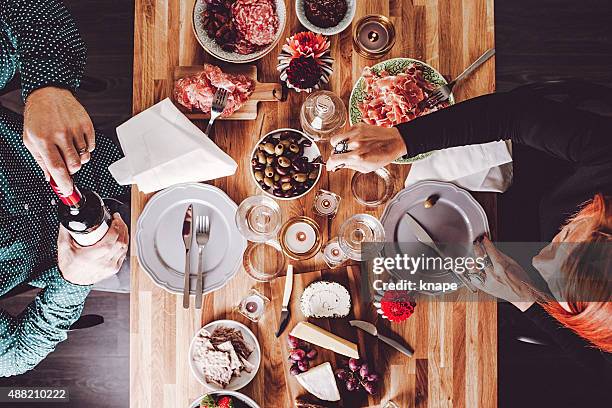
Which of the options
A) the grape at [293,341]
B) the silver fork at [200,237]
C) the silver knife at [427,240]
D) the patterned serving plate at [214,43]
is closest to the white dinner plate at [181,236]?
the silver fork at [200,237]

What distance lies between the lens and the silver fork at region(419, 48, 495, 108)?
1.33 meters

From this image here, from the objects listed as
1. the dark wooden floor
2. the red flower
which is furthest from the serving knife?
the dark wooden floor

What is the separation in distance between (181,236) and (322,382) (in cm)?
52

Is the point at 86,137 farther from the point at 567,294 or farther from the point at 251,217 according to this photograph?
the point at 567,294

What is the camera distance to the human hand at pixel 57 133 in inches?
42.2

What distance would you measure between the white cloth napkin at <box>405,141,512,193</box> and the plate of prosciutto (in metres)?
0.04

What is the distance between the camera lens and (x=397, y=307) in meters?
1.30

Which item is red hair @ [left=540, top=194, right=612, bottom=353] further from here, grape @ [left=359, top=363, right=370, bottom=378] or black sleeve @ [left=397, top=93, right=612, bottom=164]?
grape @ [left=359, top=363, right=370, bottom=378]

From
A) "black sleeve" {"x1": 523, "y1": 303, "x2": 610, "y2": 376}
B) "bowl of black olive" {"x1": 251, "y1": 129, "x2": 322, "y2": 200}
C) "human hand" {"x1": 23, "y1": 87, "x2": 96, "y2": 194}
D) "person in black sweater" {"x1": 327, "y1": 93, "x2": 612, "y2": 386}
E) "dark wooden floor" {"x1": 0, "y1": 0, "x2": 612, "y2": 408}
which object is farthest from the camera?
"dark wooden floor" {"x1": 0, "y1": 0, "x2": 612, "y2": 408}

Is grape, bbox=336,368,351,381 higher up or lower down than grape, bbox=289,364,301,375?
lower down

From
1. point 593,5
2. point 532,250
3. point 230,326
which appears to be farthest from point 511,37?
point 230,326

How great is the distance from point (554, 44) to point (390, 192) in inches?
53.7

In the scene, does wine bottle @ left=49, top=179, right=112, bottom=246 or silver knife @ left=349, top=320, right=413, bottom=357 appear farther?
silver knife @ left=349, top=320, right=413, bottom=357

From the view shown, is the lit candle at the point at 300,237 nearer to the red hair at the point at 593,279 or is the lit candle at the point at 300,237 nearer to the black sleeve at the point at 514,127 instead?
the black sleeve at the point at 514,127
